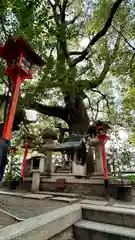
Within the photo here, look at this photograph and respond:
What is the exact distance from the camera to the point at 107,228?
2268 mm

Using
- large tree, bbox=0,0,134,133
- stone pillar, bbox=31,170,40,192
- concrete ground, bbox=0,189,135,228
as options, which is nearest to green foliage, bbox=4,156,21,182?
stone pillar, bbox=31,170,40,192

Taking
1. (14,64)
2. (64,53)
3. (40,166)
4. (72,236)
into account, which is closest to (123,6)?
(64,53)

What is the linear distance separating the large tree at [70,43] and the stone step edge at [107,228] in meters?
3.83

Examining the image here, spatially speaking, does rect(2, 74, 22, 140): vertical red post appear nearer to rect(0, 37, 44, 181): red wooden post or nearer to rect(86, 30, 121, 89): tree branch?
rect(0, 37, 44, 181): red wooden post

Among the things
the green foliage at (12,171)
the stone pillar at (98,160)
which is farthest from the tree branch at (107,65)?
the green foliage at (12,171)

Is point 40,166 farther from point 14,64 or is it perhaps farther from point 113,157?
point 14,64

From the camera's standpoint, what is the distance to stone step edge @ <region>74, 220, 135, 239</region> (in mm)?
2074

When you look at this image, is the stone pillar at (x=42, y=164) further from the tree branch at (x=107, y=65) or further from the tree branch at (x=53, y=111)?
the tree branch at (x=107, y=65)

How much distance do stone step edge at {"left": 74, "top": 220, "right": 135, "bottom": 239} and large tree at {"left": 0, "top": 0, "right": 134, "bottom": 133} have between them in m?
3.83

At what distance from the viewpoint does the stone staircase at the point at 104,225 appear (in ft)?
6.92

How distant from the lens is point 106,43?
875 centimetres

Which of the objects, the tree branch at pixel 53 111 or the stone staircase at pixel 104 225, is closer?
the stone staircase at pixel 104 225

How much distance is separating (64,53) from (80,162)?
224 inches

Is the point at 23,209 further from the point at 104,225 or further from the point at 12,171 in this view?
the point at 12,171
